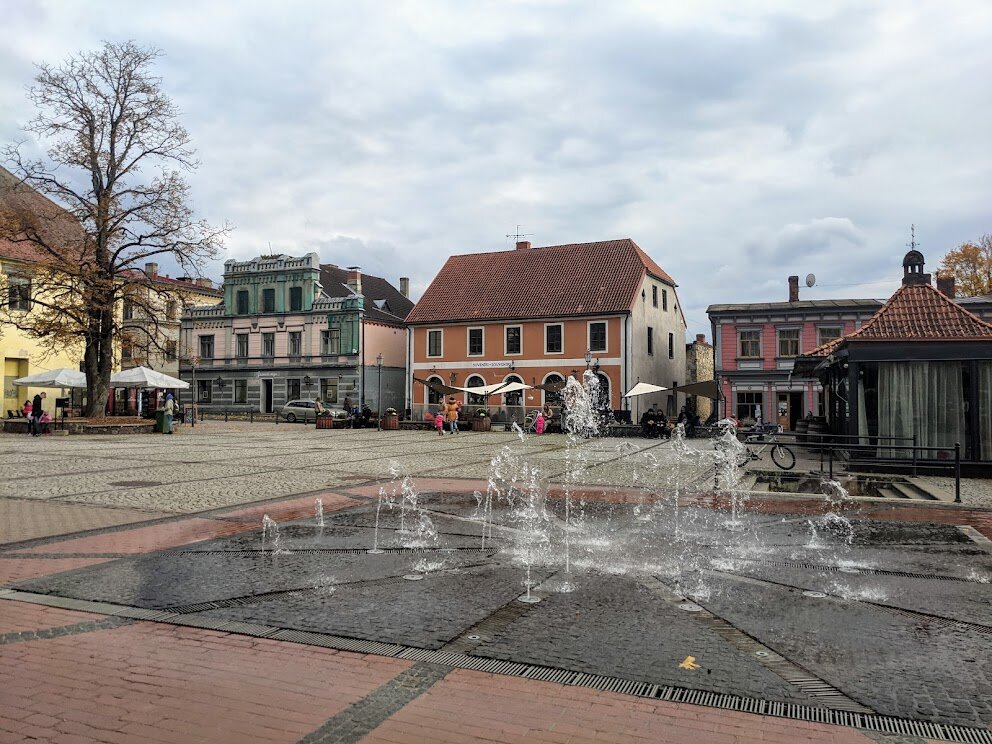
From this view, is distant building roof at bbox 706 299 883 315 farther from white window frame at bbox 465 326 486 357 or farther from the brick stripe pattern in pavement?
the brick stripe pattern in pavement

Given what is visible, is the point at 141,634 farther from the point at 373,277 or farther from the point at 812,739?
the point at 373,277

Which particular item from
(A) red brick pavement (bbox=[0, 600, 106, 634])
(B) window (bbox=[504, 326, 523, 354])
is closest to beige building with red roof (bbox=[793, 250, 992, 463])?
(A) red brick pavement (bbox=[0, 600, 106, 634])

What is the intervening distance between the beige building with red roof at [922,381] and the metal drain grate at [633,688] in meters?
12.9

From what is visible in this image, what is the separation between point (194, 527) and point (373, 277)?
167ft

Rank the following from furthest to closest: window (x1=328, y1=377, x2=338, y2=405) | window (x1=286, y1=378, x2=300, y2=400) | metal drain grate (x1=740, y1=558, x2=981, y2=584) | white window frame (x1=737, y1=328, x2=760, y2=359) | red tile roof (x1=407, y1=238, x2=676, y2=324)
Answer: window (x1=286, y1=378, x2=300, y2=400) → window (x1=328, y1=377, x2=338, y2=405) → red tile roof (x1=407, y1=238, x2=676, y2=324) → white window frame (x1=737, y1=328, x2=760, y2=359) → metal drain grate (x1=740, y1=558, x2=981, y2=584)

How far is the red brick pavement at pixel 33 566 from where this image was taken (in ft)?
21.8

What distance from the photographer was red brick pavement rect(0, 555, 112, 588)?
665cm

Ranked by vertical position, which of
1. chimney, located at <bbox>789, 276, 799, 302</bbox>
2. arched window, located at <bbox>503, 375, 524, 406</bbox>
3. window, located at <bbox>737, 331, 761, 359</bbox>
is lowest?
arched window, located at <bbox>503, 375, 524, 406</bbox>

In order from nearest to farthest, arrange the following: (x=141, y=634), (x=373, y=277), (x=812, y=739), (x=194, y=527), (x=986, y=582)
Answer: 1. (x=812, y=739)
2. (x=141, y=634)
3. (x=986, y=582)
4. (x=194, y=527)
5. (x=373, y=277)

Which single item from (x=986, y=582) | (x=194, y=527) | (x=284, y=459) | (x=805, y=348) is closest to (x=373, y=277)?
(x=805, y=348)

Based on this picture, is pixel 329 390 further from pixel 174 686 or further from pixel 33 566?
pixel 174 686

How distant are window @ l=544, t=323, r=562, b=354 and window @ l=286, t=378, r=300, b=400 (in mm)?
18202

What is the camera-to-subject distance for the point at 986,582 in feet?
22.4

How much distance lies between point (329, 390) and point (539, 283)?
623 inches
